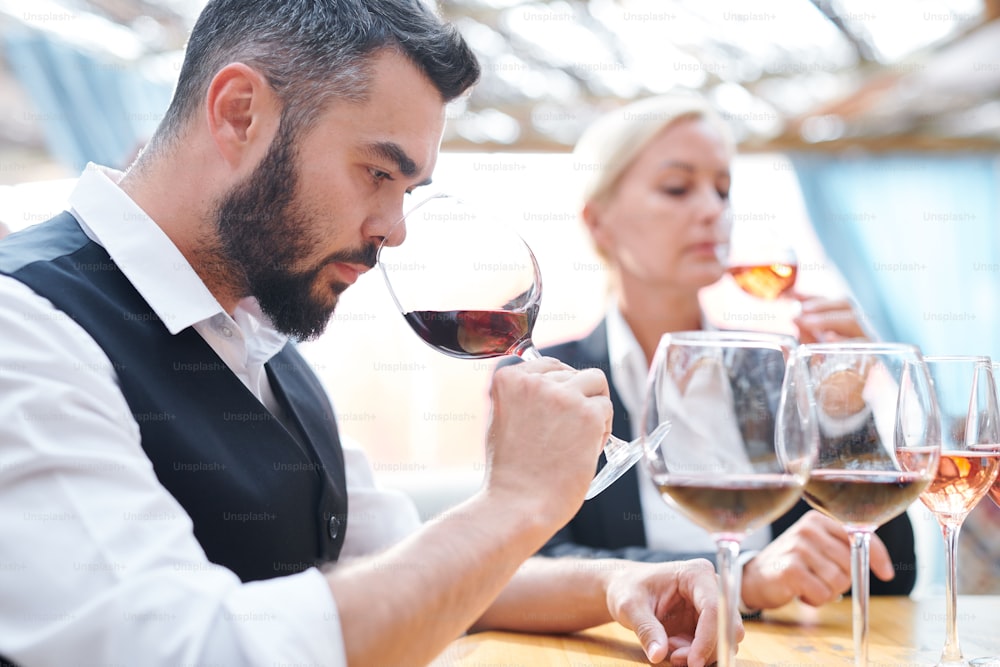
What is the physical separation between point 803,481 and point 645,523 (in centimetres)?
134

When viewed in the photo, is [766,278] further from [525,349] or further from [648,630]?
[648,630]

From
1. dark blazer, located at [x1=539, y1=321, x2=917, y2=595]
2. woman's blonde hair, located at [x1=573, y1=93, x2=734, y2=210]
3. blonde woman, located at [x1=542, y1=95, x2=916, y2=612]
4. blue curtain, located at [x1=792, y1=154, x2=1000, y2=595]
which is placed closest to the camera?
dark blazer, located at [x1=539, y1=321, x2=917, y2=595]

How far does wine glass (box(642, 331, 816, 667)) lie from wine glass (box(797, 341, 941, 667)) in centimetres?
12

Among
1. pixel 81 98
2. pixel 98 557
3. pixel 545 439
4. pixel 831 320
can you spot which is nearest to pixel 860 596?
pixel 545 439

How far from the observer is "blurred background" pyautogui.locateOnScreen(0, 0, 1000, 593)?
4.18 m

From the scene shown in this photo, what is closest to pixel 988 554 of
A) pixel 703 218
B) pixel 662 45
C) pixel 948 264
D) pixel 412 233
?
pixel 948 264

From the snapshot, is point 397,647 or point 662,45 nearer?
point 397,647

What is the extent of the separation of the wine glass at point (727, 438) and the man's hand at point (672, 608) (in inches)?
13.8

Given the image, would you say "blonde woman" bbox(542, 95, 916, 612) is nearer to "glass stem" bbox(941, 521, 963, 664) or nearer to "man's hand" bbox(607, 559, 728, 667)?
"man's hand" bbox(607, 559, 728, 667)

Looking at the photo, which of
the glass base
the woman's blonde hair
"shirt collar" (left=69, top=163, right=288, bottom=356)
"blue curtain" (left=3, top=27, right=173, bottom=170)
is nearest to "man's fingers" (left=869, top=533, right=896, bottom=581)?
the glass base

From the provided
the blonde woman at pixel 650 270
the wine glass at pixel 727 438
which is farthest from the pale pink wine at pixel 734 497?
the blonde woman at pixel 650 270

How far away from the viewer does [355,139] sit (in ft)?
4.27

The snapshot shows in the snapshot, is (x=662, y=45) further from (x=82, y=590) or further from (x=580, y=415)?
(x=82, y=590)

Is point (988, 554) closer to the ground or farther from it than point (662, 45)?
closer to the ground
